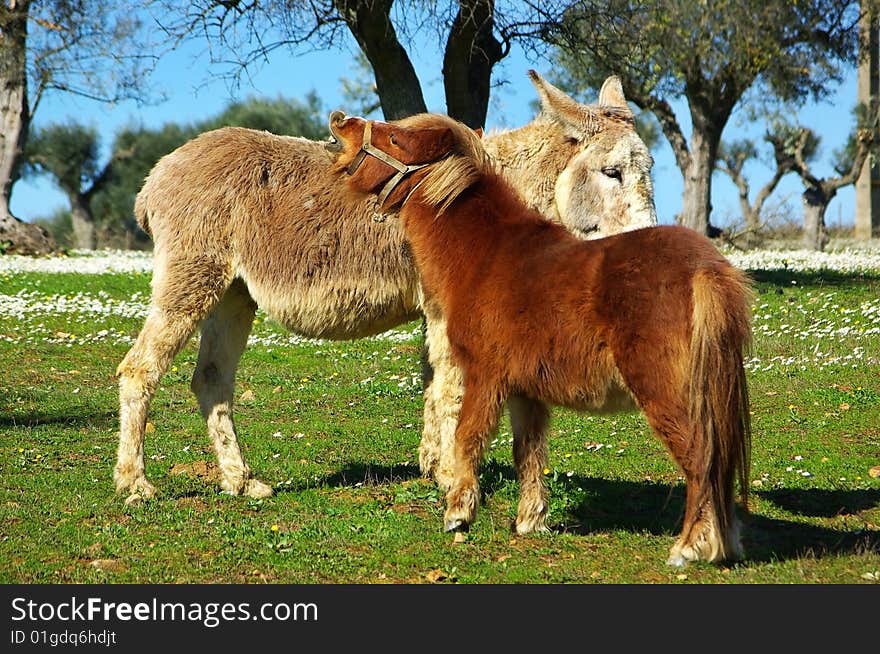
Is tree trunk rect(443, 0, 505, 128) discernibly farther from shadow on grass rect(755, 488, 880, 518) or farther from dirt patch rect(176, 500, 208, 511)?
shadow on grass rect(755, 488, 880, 518)

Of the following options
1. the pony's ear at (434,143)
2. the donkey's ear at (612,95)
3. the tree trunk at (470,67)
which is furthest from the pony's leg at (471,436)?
the tree trunk at (470,67)

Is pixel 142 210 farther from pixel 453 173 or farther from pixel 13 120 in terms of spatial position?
pixel 13 120

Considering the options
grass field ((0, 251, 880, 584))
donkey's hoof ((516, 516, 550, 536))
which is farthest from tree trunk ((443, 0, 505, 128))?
donkey's hoof ((516, 516, 550, 536))

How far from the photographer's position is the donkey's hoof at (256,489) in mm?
7219

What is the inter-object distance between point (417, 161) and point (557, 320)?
154 cm

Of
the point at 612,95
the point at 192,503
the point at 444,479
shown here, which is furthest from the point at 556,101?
the point at 192,503

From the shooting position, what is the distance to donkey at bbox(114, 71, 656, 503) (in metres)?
7.07

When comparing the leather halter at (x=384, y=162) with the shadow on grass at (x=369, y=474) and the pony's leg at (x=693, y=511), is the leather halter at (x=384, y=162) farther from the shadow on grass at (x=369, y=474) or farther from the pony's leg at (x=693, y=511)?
the shadow on grass at (x=369, y=474)

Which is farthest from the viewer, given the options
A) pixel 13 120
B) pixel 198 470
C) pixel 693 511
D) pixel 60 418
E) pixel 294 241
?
pixel 13 120

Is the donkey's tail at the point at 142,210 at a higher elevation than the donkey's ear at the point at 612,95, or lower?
lower

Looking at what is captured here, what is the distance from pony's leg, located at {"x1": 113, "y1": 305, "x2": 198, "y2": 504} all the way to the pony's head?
75.2 inches

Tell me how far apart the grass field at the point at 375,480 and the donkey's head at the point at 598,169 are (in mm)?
1970

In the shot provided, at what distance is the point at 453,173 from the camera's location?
5.86 m
